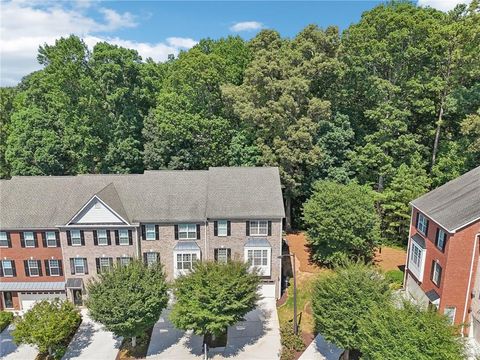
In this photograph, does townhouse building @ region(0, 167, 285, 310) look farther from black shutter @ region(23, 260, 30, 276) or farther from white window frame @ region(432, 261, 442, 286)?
white window frame @ region(432, 261, 442, 286)

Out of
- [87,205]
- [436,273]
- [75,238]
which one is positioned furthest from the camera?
[75,238]

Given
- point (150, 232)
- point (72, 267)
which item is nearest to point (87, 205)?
point (150, 232)

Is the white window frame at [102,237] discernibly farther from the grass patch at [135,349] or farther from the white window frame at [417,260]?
the white window frame at [417,260]

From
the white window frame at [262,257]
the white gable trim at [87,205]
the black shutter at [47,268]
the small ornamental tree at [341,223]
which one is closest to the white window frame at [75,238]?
the white gable trim at [87,205]

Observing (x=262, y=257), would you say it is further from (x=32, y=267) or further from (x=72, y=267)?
(x=32, y=267)

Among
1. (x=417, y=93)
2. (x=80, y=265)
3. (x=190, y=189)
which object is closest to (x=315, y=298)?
(x=190, y=189)
